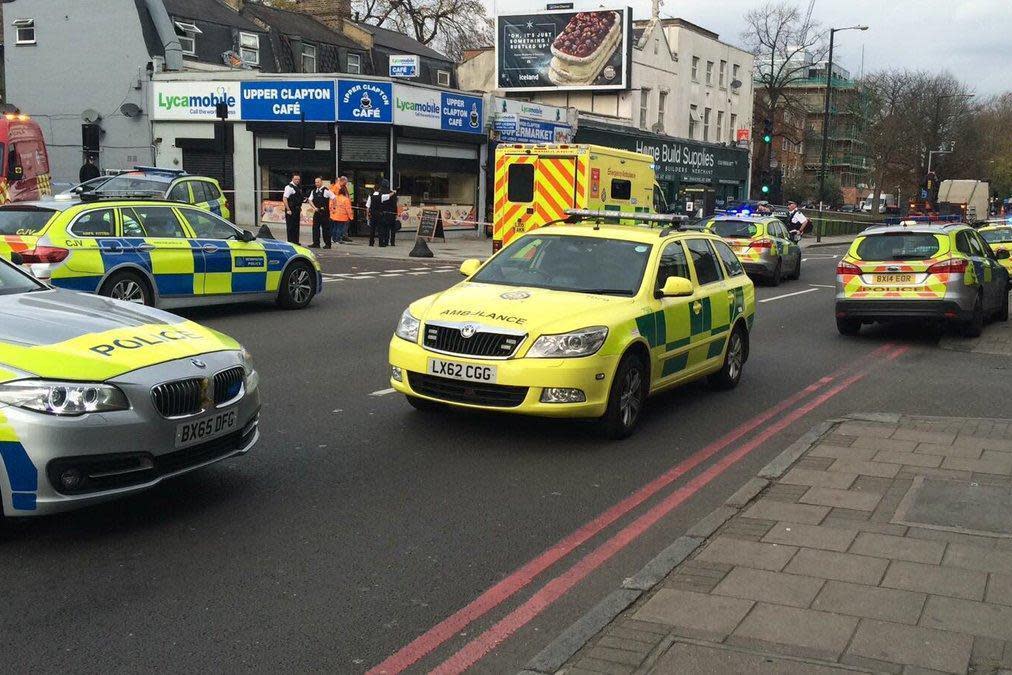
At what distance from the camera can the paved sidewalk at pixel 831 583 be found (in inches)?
155

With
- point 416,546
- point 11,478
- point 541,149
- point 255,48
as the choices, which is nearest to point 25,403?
point 11,478

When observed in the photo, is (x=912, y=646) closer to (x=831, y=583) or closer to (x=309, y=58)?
(x=831, y=583)

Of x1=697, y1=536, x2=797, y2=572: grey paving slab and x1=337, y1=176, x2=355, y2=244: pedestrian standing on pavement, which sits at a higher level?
x1=337, y1=176, x2=355, y2=244: pedestrian standing on pavement

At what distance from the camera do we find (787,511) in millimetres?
5840

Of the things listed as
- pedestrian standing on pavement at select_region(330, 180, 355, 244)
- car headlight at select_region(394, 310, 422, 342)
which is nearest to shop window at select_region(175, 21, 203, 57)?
pedestrian standing on pavement at select_region(330, 180, 355, 244)

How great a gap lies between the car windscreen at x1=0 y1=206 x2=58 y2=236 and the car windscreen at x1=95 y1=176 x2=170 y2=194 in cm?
782

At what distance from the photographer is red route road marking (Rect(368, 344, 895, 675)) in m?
4.10

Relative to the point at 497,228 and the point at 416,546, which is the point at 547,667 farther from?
the point at 497,228

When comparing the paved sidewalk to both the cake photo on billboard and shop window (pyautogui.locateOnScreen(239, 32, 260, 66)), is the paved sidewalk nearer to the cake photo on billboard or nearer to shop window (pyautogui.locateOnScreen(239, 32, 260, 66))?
shop window (pyautogui.locateOnScreen(239, 32, 260, 66))

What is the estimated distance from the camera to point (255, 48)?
38.5 metres

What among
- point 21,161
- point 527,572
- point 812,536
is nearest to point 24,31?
point 21,161

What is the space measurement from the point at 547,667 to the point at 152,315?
347 cm

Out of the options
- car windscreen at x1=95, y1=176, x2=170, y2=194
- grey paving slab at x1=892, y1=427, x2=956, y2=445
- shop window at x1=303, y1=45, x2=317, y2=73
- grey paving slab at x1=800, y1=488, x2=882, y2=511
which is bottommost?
grey paving slab at x1=892, y1=427, x2=956, y2=445

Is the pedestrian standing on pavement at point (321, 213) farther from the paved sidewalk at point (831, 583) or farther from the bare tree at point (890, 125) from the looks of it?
the bare tree at point (890, 125)
